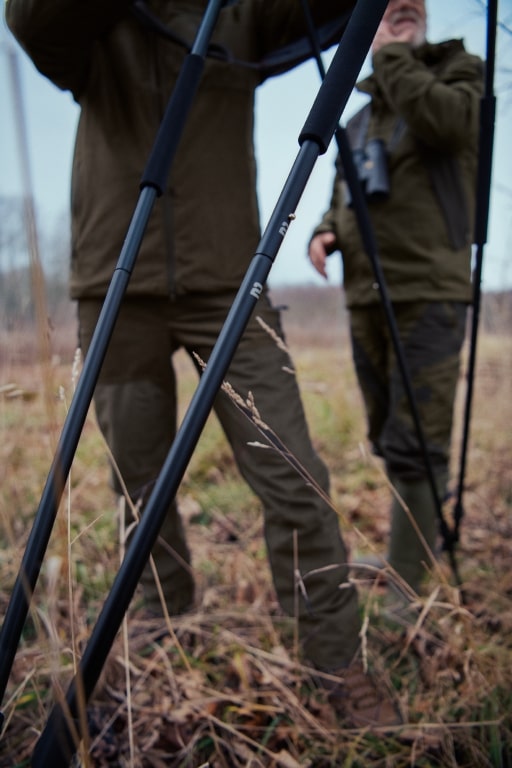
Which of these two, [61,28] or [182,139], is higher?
[61,28]

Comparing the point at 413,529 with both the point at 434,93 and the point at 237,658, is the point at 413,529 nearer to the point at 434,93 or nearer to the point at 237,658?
the point at 237,658

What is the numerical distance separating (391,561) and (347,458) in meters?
1.50

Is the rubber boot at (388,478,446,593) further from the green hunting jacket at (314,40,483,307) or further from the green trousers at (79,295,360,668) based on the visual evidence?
the green hunting jacket at (314,40,483,307)

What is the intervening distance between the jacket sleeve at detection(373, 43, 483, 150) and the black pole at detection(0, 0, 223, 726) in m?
0.84

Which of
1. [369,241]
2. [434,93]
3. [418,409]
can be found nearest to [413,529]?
[418,409]

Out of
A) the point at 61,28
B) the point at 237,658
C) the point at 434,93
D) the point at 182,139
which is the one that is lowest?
the point at 237,658

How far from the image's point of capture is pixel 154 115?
52.0 inches

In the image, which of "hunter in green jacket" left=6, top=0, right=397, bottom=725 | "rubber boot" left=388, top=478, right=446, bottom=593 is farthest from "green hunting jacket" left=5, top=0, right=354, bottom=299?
"rubber boot" left=388, top=478, right=446, bottom=593

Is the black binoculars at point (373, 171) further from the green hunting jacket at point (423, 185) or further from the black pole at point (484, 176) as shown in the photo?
the black pole at point (484, 176)

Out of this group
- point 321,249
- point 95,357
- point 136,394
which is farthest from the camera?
point 321,249

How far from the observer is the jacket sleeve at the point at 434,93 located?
1495mm

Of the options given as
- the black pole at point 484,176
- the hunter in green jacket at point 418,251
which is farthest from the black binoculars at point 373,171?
the black pole at point 484,176

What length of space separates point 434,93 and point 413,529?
1.30 metres

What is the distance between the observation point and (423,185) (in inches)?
67.1
